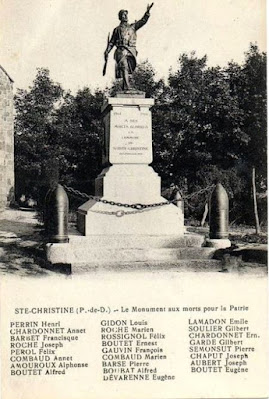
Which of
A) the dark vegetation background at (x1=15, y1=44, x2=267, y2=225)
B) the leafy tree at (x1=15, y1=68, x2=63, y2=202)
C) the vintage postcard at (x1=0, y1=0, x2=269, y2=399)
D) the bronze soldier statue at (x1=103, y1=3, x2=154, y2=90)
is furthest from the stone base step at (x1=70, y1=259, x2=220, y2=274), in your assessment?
the leafy tree at (x1=15, y1=68, x2=63, y2=202)

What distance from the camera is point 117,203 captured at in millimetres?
8203

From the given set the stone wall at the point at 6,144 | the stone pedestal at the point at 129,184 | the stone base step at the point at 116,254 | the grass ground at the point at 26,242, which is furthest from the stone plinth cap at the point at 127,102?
the stone wall at the point at 6,144

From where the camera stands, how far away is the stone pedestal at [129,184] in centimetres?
827

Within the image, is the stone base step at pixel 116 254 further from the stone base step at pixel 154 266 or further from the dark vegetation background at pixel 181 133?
the dark vegetation background at pixel 181 133

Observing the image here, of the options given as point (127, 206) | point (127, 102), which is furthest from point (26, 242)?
point (127, 102)

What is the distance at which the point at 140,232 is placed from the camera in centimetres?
830

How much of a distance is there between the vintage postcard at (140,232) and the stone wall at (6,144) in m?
0.05

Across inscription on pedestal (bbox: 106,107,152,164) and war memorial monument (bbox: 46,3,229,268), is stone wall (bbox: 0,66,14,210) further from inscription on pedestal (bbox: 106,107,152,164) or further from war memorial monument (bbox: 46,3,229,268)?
inscription on pedestal (bbox: 106,107,152,164)

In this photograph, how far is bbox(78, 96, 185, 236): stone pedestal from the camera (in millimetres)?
8266

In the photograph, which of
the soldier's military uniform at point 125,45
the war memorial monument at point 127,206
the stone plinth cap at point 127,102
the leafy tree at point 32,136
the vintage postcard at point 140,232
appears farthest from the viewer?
the leafy tree at point 32,136

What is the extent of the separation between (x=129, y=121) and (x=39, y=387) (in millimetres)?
4426

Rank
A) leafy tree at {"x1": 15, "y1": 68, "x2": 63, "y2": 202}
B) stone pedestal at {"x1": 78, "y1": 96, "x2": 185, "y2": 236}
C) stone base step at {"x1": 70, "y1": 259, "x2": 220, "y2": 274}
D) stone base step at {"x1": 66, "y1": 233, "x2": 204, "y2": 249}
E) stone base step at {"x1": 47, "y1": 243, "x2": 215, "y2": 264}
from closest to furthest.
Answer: stone base step at {"x1": 70, "y1": 259, "x2": 220, "y2": 274}, stone base step at {"x1": 47, "y1": 243, "x2": 215, "y2": 264}, stone base step at {"x1": 66, "y1": 233, "x2": 204, "y2": 249}, stone pedestal at {"x1": 78, "y1": 96, "x2": 185, "y2": 236}, leafy tree at {"x1": 15, "y1": 68, "x2": 63, "y2": 202}

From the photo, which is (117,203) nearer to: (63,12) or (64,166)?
(63,12)

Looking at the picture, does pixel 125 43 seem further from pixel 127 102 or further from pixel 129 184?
pixel 129 184
